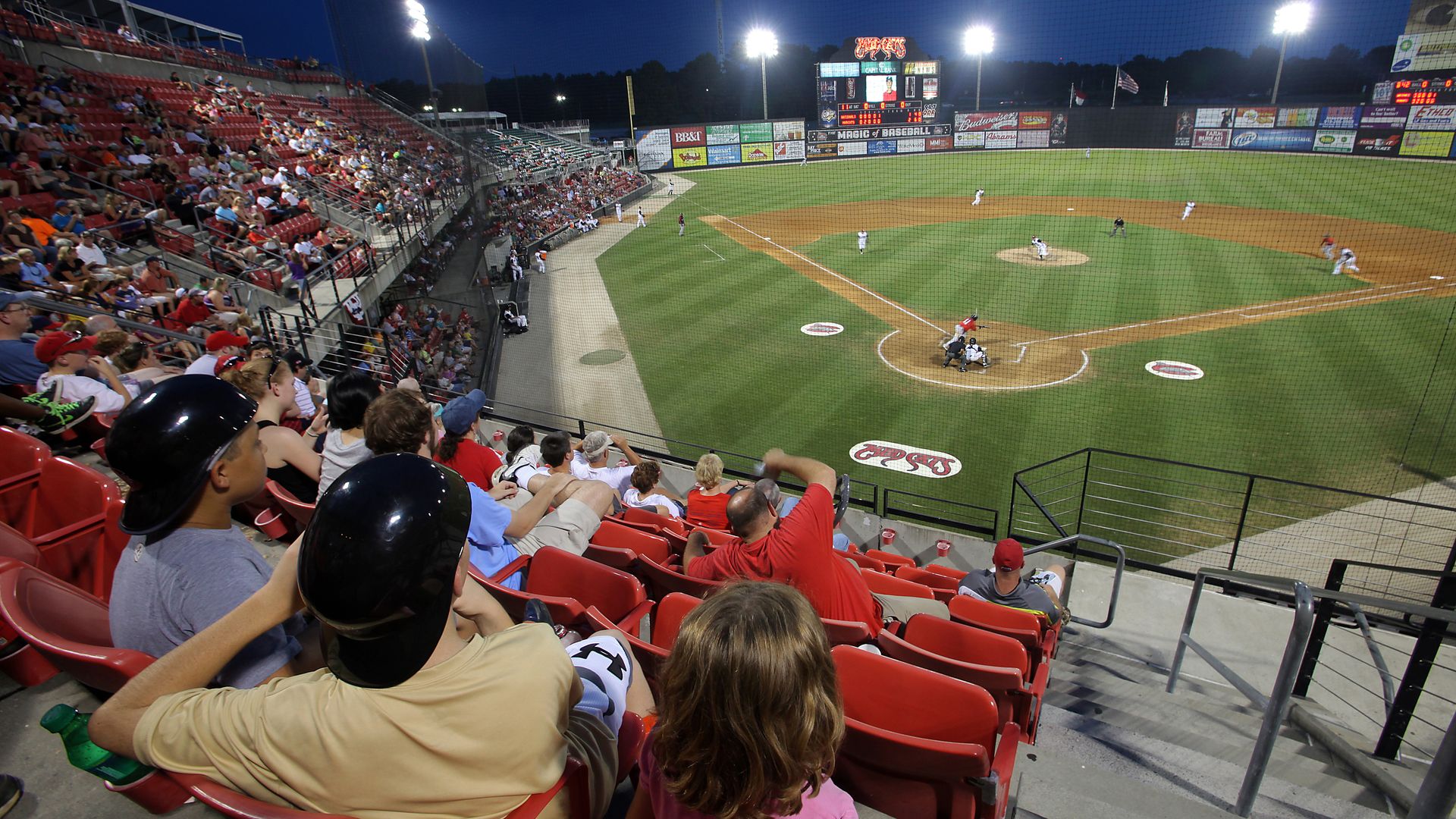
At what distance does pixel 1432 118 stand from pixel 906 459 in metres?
39.4

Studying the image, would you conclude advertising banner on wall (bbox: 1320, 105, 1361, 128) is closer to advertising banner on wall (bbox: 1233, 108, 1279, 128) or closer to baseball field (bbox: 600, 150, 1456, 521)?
advertising banner on wall (bbox: 1233, 108, 1279, 128)

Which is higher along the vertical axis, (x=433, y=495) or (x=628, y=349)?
(x=433, y=495)

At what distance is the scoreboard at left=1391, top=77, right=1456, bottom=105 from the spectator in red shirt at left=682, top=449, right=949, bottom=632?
1774 inches

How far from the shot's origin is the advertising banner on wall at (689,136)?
2002 inches

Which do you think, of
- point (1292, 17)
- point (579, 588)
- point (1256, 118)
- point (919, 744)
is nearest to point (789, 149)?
point (1256, 118)

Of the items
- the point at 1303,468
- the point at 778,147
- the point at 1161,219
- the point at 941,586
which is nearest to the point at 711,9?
the point at 778,147

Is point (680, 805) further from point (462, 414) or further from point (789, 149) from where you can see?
point (789, 149)

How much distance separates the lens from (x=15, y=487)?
11.7 ft

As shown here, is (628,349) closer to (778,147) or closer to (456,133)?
(456,133)

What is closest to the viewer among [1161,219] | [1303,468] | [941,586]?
[941,586]

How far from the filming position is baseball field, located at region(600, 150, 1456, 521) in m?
11.4

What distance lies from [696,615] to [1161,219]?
33034 millimetres

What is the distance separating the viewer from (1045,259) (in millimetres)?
22688

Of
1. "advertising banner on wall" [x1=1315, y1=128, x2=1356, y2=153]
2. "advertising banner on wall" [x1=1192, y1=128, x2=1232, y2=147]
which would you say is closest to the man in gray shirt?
"advertising banner on wall" [x1=1315, y1=128, x2=1356, y2=153]
